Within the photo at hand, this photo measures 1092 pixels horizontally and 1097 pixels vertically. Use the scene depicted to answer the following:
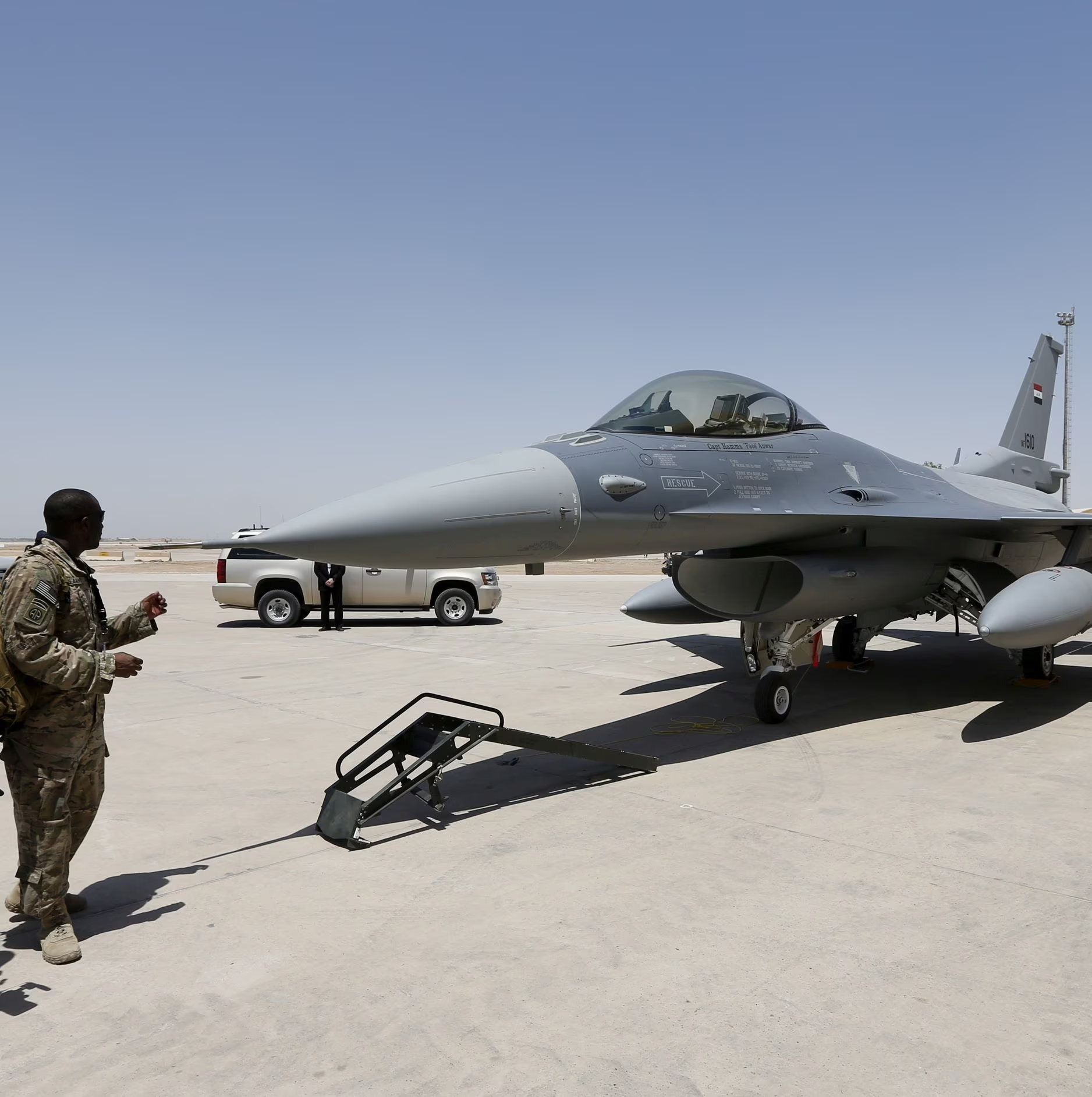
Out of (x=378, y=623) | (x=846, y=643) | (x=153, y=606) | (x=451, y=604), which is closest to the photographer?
(x=153, y=606)

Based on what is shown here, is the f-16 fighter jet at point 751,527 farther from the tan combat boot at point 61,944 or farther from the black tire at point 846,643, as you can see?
the tan combat boot at point 61,944

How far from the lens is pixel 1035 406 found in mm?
14758

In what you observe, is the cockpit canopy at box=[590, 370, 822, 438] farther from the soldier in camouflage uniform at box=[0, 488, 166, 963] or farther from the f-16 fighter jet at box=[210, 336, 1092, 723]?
the soldier in camouflage uniform at box=[0, 488, 166, 963]

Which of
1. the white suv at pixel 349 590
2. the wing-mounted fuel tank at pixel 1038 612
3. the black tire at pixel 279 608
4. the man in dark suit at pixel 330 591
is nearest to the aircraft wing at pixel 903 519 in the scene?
the wing-mounted fuel tank at pixel 1038 612

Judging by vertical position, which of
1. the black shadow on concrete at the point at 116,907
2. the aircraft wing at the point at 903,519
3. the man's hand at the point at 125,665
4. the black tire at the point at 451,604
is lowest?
the black tire at the point at 451,604

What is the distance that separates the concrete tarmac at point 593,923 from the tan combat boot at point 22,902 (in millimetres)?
120

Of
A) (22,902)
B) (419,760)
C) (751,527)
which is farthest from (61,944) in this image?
(751,527)

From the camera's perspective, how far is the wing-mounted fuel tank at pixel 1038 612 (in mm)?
7273

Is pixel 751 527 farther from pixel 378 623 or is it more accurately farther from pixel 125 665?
pixel 378 623

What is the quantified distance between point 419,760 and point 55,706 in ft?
6.96

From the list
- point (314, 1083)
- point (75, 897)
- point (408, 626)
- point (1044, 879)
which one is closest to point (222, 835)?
point (75, 897)

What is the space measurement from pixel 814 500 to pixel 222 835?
557 cm

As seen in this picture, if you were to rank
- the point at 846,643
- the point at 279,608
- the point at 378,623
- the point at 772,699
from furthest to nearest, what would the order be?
the point at 378,623
the point at 279,608
the point at 846,643
the point at 772,699

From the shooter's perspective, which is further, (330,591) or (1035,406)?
(330,591)
